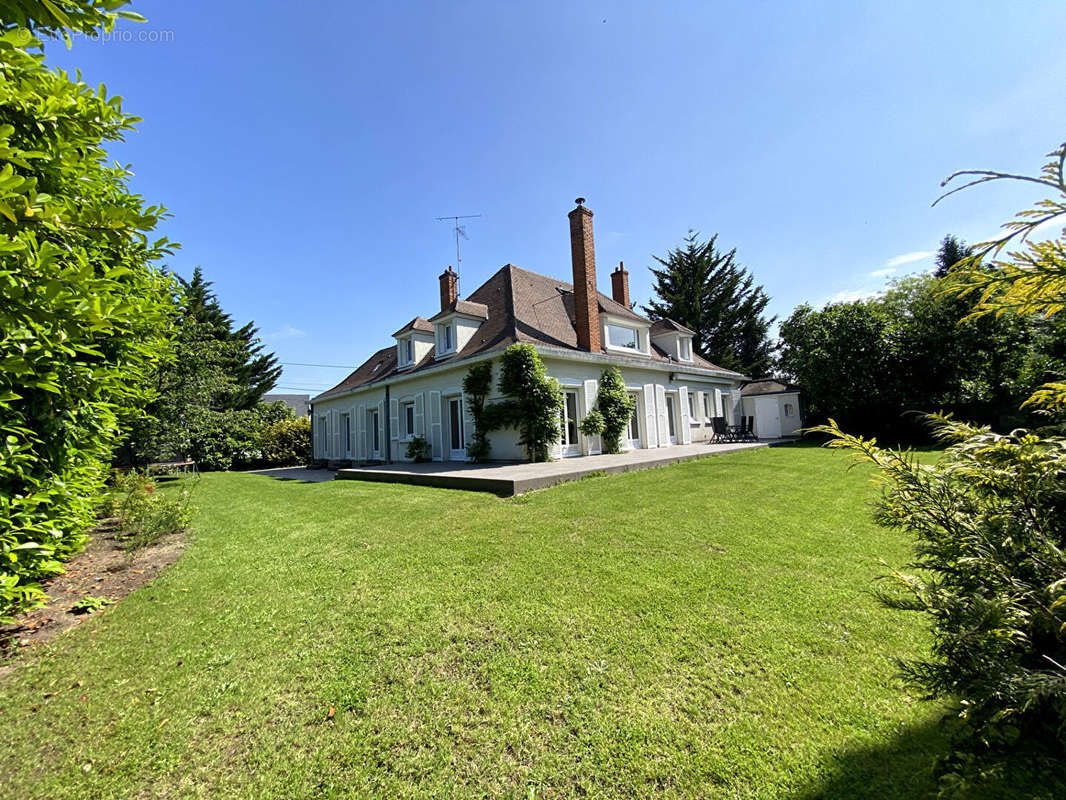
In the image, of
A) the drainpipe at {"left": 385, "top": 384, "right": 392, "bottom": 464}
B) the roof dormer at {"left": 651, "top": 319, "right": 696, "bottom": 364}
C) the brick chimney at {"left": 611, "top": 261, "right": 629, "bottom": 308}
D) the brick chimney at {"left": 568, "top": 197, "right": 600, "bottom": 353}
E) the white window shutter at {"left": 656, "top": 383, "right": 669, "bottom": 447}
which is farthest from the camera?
the roof dormer at {"left": 651, "top": 319, "right": 696, "bottom": 364}

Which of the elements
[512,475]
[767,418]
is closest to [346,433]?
[512,475]

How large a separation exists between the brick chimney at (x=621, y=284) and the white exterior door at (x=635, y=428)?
5241 mm

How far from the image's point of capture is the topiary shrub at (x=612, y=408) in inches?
501

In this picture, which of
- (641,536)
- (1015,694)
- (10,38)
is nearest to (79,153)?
(10,38)

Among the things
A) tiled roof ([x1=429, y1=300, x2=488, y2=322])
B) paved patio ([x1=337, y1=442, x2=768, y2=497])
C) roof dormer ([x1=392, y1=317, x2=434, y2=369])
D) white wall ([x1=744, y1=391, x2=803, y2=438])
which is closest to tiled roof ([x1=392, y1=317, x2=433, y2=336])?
roof dormer ([x1=392, y1=317, x2=434, y2=369])

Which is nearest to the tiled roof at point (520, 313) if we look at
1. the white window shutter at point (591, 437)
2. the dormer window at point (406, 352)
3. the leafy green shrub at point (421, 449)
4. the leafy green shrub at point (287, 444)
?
the dormer window at point (406, 352)

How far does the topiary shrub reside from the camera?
12719 mm

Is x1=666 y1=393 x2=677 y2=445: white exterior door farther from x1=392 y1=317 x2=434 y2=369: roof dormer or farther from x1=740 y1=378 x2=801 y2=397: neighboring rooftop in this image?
x1=392 y1=317 x2=434 y2=369: roof dormer

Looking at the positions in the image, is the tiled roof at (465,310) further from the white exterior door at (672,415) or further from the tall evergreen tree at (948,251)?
the tall evergreen tree at (948,251)

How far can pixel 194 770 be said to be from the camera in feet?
5.66

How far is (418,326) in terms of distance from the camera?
15.3 metres

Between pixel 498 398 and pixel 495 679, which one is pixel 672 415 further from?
pixel 495 679

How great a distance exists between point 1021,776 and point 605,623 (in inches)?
73.2

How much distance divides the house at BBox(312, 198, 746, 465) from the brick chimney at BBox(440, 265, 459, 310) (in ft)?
0.14
